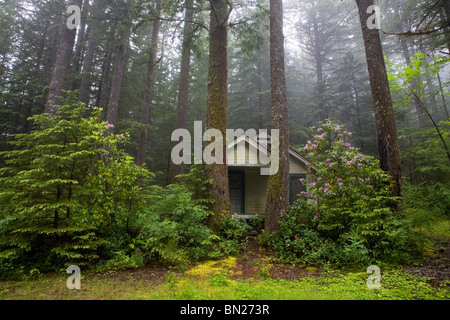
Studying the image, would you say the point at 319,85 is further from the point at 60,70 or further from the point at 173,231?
the point at 173,231

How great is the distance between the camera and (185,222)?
5.79 meters

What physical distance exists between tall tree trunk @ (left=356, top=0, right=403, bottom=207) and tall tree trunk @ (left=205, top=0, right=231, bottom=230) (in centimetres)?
433

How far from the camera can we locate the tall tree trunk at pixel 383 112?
20.7 ft

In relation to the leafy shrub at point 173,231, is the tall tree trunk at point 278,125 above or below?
above

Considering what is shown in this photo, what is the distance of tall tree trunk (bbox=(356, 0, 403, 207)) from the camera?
6316 mm

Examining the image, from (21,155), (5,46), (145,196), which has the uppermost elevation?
(5,46)

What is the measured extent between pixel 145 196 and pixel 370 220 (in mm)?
5416

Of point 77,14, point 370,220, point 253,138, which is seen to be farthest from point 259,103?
point 370,220

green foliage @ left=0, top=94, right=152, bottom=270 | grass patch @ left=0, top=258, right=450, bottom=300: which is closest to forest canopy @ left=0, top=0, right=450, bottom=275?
green foliage @ left=0, top=94, right=152, bottom=270

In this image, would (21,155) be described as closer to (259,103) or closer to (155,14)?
(155,14)

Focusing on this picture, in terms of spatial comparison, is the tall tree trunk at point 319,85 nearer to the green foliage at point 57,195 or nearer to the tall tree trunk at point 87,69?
the tall tree trunk at point 87,69

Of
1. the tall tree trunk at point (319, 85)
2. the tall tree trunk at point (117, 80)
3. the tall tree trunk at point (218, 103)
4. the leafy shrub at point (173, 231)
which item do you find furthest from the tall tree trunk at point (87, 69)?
the tall tree trunk at point (319, 85)

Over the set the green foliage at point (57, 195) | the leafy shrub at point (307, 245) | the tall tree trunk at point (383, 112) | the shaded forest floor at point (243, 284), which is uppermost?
the tall tree trunk at point (383, 112)

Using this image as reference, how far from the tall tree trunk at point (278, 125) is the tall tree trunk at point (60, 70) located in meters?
6.77
